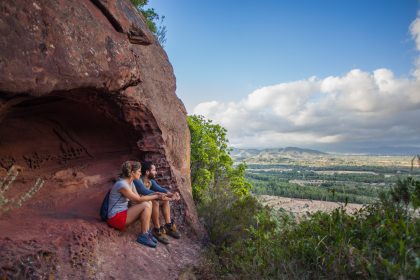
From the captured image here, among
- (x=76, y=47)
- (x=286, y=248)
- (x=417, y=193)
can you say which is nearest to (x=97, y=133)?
(x=76, y=47)

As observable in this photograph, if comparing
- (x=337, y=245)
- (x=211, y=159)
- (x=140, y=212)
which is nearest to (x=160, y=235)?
(x=140, y=212)

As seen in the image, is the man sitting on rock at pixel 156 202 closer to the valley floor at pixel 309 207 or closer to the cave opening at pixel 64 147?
the cave opening at pixel 64 147

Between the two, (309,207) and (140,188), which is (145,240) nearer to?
(140,188)

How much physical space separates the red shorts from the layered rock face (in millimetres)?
155

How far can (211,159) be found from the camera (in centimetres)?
1838

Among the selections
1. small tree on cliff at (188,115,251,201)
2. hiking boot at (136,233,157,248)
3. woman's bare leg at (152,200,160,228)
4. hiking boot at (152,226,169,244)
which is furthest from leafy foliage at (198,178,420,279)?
small tree on cliff at (188,115,251,201)

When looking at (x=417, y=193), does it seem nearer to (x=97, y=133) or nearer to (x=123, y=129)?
(x=123, y=129)

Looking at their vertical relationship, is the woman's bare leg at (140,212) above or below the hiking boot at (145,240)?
above

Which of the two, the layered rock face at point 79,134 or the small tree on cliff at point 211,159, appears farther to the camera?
the small tree on cliff at point 211,159

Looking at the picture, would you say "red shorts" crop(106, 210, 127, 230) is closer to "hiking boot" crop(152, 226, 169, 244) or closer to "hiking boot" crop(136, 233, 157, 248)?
"hiking boot" crop(136, 233, 157, 248)

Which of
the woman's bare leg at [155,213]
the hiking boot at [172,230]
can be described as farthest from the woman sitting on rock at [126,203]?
the hiking boot at [172,230]

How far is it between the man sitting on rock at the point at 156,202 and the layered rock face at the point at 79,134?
0.33 m

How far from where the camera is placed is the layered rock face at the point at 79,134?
15.5ft

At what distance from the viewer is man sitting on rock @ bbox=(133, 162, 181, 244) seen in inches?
248
